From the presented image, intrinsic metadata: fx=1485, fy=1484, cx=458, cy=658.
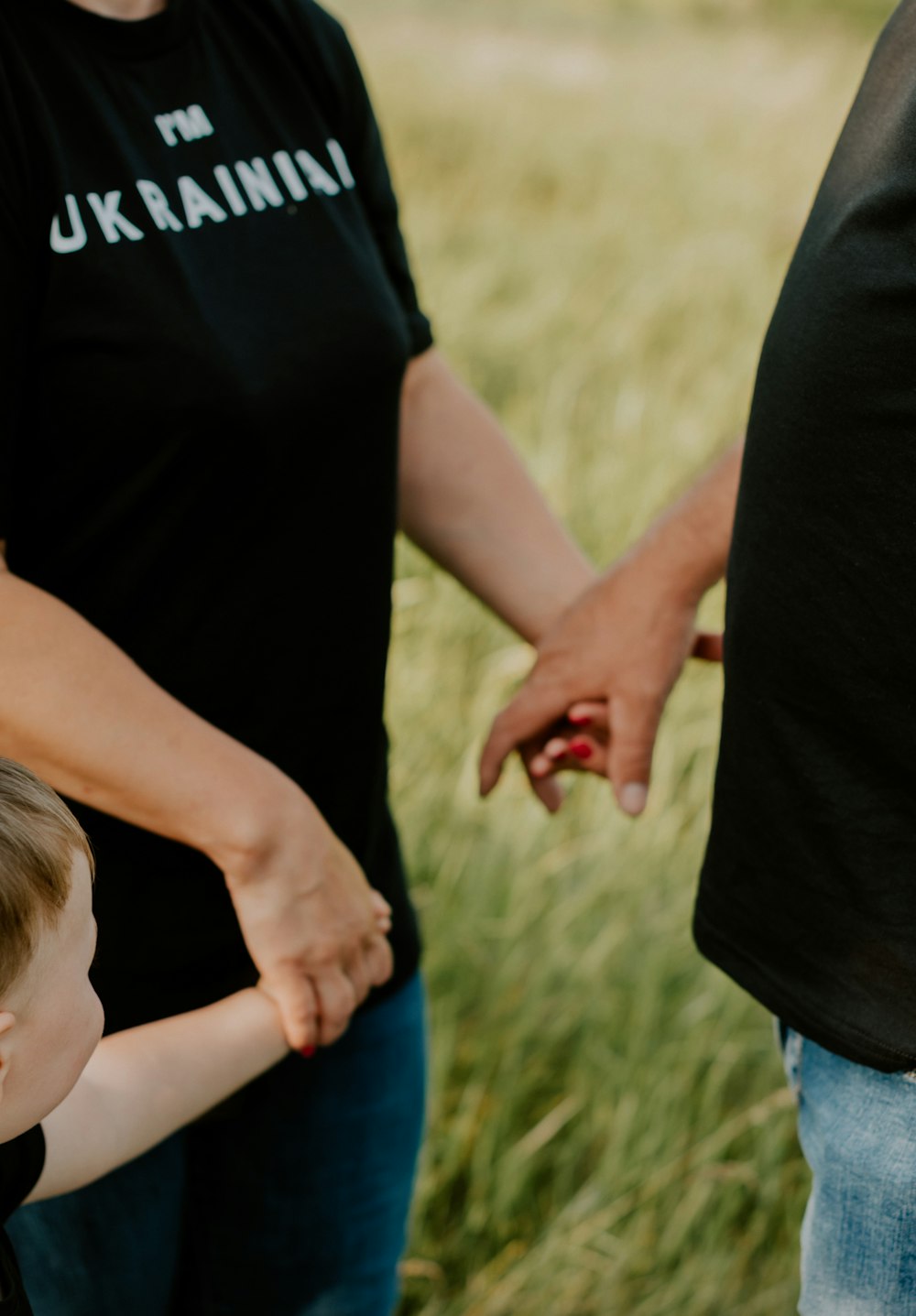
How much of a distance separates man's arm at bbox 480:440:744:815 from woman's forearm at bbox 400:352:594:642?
0.17ft

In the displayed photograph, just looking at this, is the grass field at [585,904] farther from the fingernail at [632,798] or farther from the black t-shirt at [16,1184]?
the black t-shirt at [16,1184]

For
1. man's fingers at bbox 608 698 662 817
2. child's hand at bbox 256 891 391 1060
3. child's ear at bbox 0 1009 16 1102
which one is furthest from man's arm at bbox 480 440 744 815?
child's ear at bbox 0 1009 16 1102

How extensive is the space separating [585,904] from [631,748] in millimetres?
913

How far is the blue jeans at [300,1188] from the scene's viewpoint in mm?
1317

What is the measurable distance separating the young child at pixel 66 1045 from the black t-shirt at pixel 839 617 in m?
→ 0.39

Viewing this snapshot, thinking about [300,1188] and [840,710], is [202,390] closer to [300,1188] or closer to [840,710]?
[840,710]

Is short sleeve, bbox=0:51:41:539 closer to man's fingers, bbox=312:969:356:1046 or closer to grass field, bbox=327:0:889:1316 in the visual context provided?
man's fingers, bbox=312:969:356:1046

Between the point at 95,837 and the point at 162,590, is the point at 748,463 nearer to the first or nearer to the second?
the point at 162,590

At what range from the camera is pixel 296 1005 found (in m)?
1.09

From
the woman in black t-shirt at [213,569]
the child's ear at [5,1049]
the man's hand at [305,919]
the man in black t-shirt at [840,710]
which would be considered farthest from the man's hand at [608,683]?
the child's ear at [5,1049]

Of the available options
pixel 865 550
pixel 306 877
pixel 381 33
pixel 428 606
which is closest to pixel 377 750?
pixel 306 877

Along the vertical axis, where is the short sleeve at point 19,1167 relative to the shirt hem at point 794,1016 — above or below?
above

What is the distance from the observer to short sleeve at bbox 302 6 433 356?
128cm

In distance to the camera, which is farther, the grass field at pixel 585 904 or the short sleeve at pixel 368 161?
the grass field at pixel 585 904
